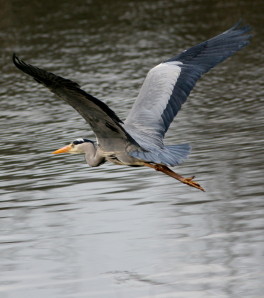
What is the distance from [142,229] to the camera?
7.18m

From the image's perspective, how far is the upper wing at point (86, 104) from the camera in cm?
634

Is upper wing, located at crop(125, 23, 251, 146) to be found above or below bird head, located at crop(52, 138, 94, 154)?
above

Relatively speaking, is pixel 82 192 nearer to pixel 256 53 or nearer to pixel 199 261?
pixel 199 261

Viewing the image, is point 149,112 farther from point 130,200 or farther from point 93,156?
point 130,200

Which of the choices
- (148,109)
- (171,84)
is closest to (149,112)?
(148,109)

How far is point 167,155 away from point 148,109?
1.04 metres

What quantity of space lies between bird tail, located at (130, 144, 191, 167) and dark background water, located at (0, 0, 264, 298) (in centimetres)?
54

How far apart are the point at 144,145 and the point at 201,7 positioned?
14826 millimetres

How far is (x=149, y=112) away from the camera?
807 centimetres

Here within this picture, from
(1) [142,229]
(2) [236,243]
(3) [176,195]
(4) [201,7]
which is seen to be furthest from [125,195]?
(4) [201,7]

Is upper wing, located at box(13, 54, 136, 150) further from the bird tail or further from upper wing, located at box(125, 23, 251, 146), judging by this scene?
upper wing, located at box(125, 23, 251, 146)

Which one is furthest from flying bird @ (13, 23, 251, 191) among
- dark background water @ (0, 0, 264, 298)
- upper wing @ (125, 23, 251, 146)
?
dark background water @ (0, 0, 264, 298)

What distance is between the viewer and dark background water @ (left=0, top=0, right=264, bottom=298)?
6.12m

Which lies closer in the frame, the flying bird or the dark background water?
the dark background water
